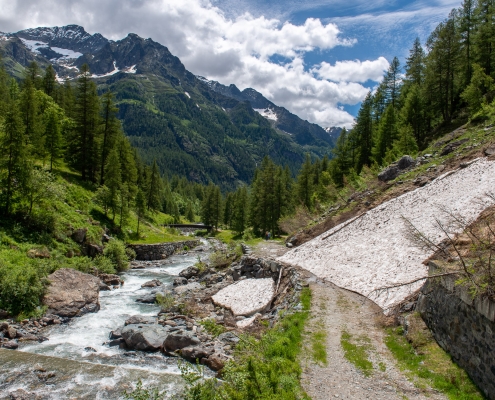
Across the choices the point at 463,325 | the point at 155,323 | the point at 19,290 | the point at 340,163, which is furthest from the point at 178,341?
the point at 340,163

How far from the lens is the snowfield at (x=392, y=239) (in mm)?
17203

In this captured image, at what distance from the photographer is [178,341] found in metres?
16.0

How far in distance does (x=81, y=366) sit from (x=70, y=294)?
8.66 metres

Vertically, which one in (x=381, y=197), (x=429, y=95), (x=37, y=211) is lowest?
(x=37, y=211)

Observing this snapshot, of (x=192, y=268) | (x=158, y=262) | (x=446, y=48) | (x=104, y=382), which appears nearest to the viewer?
(x=104, y=382)

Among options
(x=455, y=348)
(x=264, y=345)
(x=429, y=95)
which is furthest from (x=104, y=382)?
(x=429, y=95)

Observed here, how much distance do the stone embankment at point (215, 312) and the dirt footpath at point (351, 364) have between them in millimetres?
2376

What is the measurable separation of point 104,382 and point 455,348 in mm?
12561

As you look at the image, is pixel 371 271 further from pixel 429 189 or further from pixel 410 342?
pixel 429 189

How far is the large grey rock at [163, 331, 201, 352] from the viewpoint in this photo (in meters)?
15.9

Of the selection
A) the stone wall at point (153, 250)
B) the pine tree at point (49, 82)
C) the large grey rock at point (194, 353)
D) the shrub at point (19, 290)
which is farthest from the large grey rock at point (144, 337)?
the pine tree at point (49, 82)

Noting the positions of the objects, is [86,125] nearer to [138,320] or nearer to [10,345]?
[138,320]

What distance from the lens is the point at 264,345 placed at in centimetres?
1202

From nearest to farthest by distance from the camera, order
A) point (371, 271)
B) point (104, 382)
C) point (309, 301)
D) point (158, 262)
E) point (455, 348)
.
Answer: point (455, 348) < point (104, 382) < point (309, 301) < point (371, 271) < point (158, 262)
